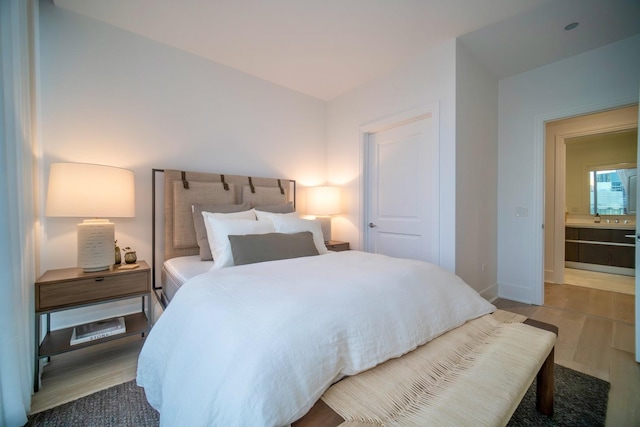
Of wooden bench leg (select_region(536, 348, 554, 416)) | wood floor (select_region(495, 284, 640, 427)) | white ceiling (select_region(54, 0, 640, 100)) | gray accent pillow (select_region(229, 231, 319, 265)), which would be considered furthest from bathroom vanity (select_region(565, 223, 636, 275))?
gray accent pillow (select_region(229, 231, 319, 265))

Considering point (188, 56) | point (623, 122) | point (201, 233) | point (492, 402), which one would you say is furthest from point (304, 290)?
point (623, 122)

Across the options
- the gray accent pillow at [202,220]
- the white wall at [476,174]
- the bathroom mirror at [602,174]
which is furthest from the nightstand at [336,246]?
the bathroom mirror at [602,174]

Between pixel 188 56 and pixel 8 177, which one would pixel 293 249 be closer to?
pixel 8 177

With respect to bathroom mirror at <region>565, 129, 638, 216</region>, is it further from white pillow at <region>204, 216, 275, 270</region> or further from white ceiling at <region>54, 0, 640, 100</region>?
white pillow at <region>204, 216, 275, 270</region>

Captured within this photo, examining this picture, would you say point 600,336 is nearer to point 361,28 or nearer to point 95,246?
point 361,28

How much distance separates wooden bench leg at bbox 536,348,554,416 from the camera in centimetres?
135

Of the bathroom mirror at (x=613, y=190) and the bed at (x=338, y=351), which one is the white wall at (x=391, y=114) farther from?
the bathroom mirror at (x=613, y=190)

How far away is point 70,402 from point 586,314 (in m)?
4.38

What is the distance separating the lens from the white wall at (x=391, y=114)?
251 cm

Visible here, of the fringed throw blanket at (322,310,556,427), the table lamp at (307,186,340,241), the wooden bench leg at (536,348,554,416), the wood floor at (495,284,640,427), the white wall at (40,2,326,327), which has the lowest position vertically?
the wood floor at (495,284,640,427)

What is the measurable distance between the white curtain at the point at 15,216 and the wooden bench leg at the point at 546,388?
2629 mm

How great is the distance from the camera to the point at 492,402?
90cm

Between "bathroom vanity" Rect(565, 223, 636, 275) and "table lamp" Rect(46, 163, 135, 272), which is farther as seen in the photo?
"bathroom vanity" Rect(565, 223, 636, 275)

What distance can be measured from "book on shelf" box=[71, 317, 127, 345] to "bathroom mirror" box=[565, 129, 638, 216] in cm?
652
